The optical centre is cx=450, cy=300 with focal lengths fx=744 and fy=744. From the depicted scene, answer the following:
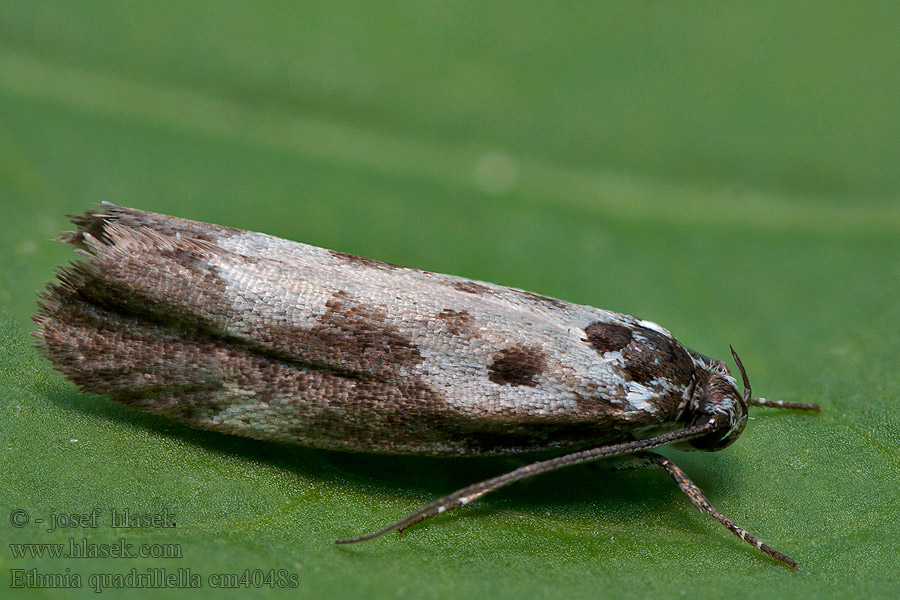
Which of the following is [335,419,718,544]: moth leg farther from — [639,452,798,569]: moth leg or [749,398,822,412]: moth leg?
[749,398,822,412]: moth leg

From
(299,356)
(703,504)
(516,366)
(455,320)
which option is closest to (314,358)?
(299,356)

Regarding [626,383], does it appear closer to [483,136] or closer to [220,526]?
[220,526]

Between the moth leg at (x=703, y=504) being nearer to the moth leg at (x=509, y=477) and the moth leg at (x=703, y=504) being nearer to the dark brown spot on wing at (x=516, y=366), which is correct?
the moth leg at (x=509, y=477)

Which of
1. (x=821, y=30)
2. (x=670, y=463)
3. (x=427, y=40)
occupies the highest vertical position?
(x=821, y=30)

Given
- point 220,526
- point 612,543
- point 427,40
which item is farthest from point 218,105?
point 612,543

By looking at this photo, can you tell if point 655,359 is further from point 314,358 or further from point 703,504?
point 314,358
